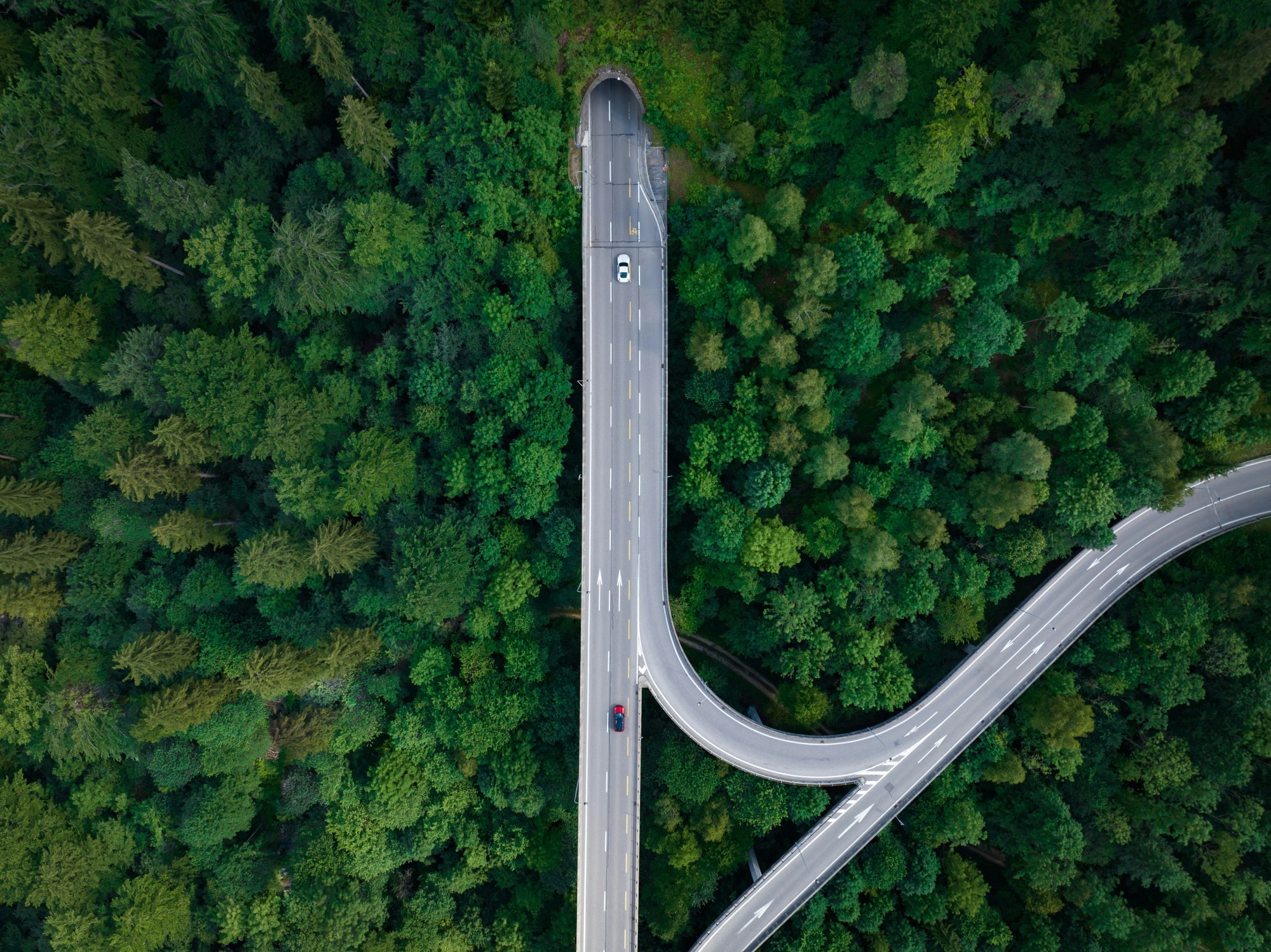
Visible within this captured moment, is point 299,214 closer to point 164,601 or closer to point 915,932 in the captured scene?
point 164,601

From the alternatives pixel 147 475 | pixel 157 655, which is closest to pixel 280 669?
pixel 157 655

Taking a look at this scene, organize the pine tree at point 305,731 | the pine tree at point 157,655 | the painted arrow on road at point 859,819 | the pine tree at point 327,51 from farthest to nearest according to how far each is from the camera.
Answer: the pine tree at point 305,731 → the painted arrow on road at point 859,819 → the pine tree at point 157,655 → the pine tree at point 327,51

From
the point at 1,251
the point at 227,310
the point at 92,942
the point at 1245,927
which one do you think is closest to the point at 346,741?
the point at 92,942

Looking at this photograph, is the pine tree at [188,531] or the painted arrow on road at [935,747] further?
the painted arrow on road at [935,747]

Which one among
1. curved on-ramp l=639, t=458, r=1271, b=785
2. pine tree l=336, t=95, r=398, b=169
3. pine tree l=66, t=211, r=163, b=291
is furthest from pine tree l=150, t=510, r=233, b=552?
curved on-ramp l=639, t=458, r=1271, b=785

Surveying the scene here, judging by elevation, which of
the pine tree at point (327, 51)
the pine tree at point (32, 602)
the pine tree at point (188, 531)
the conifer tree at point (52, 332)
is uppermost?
the pine tree at point (327, 51)

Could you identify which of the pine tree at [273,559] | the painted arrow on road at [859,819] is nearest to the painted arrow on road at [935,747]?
the painted arrow on road at [859,819]

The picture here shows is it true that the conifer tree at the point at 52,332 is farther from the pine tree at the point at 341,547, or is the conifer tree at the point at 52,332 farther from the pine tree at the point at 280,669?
the pine tree at the point at 280,669

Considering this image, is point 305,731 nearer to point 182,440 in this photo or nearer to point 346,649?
point 346,649
